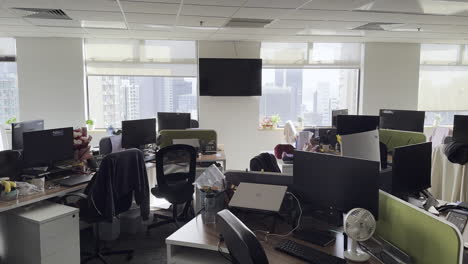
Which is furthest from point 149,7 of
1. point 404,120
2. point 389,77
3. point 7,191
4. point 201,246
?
point 389,77

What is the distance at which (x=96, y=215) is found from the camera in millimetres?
3064

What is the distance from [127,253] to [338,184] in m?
2.34

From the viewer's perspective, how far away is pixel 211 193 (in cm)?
222

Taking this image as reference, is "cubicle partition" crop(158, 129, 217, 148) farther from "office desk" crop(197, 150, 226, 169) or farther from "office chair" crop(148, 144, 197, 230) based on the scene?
"office chair" crop(148, 144, 197, 230)

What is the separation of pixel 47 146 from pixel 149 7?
186cm

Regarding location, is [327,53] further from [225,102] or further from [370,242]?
[370,242]

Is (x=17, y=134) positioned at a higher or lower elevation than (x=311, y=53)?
lower

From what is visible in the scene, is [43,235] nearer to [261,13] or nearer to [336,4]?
[261,13]

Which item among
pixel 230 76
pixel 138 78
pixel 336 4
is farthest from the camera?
pixel 138 78

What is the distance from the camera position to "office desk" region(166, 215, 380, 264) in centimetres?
184

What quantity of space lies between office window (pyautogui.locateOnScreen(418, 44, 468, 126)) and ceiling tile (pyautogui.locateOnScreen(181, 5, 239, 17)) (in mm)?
5100

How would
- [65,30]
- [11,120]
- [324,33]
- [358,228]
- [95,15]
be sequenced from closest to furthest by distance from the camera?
[358,228]
[95,15]
[65,30]
[324,33]
[11,120]

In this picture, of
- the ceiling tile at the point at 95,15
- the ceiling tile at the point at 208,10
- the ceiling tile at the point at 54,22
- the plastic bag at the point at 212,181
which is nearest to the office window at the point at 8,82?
the ceiling tile at the point at 54,22

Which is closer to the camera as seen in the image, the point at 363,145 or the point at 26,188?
the point at 363,145
